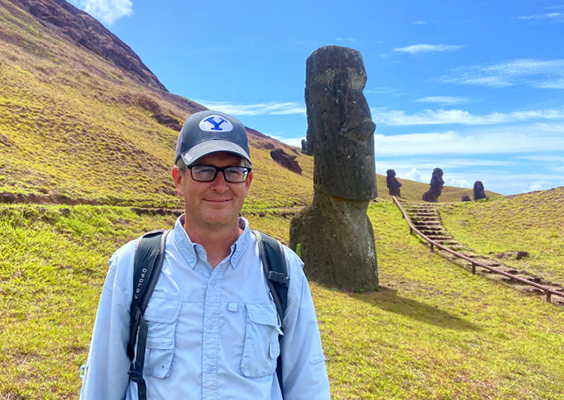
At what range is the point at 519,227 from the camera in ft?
60.6

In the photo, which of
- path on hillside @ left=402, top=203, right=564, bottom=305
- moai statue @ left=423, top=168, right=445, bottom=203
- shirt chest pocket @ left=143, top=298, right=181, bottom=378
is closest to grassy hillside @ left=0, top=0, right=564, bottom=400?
path on hillside @ left=402, top=203, right=564, bottom=305

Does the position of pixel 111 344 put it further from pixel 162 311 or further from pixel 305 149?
pixel 305 149

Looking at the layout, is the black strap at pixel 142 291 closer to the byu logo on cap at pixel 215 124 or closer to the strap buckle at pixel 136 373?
the strap buckle at pixel 136 373

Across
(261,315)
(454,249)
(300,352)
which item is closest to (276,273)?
(261,315)

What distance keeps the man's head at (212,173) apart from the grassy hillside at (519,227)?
513 inches

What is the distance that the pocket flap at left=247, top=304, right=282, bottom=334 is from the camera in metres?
1.91

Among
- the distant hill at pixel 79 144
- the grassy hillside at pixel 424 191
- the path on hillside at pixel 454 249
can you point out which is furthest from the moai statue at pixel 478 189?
the distant hill at pixel 79 144

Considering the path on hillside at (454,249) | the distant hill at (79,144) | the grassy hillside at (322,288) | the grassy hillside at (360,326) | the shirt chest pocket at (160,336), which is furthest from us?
the distant hill at (79,144)

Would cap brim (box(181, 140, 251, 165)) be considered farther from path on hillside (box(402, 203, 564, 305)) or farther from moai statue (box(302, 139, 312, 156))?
path on hillside (box(402, 203, 564, 305))

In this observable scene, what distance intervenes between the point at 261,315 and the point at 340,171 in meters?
7.92

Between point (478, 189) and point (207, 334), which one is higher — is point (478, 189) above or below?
above

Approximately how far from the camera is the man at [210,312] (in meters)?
1.84

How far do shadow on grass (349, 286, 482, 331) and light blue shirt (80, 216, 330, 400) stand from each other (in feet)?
20.9

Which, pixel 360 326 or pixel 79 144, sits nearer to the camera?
pixel 360 326
